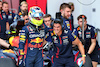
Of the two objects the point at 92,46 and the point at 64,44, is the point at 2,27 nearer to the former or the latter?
the point at 92,46

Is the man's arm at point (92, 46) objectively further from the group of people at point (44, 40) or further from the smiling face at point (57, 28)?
the smiling face at point (57, 28)

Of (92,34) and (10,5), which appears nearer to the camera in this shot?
(92,34)

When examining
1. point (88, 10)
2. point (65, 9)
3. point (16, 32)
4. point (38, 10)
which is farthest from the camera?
point (88, 10)

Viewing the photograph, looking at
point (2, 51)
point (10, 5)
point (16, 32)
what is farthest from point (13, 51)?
point (10, 5)

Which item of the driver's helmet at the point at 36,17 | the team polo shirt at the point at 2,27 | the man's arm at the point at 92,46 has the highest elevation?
the driver's helmet at the point at 36,17

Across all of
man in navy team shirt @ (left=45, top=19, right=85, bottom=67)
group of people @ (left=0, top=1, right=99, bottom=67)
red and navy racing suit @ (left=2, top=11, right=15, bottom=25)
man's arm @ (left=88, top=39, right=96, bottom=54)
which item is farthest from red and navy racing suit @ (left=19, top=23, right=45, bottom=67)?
red and navy racing suit @ (left=2, top=11, right=15, bottom=25)

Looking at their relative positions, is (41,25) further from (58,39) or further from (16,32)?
(16,32)

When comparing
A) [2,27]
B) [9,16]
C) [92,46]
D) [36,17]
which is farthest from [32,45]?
[9,16]

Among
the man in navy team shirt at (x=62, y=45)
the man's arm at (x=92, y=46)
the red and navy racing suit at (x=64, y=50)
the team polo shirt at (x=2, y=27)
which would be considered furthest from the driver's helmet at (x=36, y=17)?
the team polo shirt at (x=2, y=27)

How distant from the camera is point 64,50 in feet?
11.7

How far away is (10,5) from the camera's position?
312 inches

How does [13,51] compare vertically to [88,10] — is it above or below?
below

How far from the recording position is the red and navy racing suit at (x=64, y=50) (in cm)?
356

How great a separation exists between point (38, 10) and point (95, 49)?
1.73 metres
